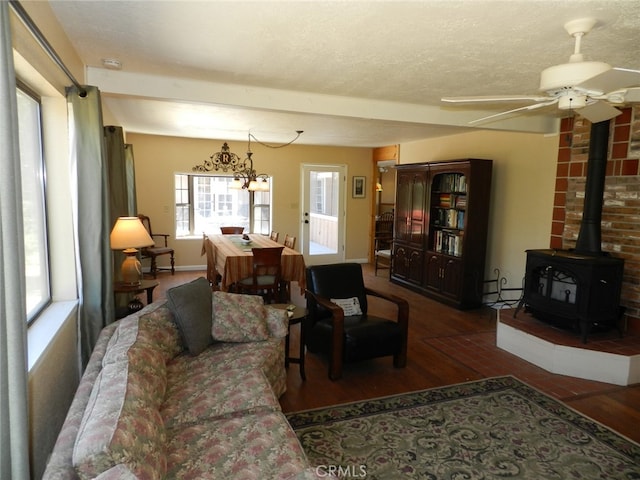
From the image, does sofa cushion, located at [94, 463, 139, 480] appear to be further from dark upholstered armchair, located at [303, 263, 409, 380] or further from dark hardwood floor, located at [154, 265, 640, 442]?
dark upholstered armchair, located at [303, 263, 409, 380]

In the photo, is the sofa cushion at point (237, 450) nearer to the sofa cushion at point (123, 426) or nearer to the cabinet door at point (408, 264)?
the sofa cushion at point (123, 426)

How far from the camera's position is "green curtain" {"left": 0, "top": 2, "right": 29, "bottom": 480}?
123cm

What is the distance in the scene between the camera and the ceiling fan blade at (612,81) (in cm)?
178

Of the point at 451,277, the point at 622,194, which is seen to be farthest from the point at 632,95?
the point at 451,277

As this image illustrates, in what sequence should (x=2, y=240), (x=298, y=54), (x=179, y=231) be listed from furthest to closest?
(x=179, y=231)
(x=298, y=54)
(x=2, y=240)

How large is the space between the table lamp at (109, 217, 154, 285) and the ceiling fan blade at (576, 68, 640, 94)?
308 centimetres

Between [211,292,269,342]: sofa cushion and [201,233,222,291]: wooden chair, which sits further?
[201,233,222,291]: wooden chair

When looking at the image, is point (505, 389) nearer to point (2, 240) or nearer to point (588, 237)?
point (588, 237)

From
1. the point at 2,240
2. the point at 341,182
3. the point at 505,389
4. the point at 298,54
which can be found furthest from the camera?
the point at 341,182

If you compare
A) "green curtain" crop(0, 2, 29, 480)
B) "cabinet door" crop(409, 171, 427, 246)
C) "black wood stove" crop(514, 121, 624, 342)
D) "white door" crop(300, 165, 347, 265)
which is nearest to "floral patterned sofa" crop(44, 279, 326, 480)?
"green curtain" crop(0, 2, 29, 480)

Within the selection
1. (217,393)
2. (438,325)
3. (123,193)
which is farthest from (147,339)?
(438,325)

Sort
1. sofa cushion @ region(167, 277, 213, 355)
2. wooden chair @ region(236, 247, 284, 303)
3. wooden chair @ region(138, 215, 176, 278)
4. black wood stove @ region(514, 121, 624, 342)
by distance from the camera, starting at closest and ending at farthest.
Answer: sofa cushion @ region(167, 277, 213, 355)
black wood stove @ region(514, 121, 624, 342)
wooden chair @ region(236, 247, 284, 303)
wooden chair @ region(138, 215, 176, 278)

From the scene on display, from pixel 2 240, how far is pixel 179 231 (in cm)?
642

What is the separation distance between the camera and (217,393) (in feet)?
7.24
